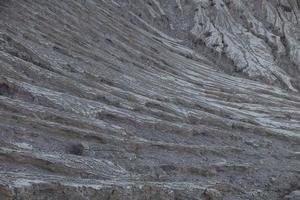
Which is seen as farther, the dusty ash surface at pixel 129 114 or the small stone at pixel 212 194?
the small stone at pixel 212 194

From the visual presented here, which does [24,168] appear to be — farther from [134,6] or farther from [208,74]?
[134,6]

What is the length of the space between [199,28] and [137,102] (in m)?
20.2

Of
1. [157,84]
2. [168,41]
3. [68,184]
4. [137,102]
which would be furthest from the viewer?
[168,41]

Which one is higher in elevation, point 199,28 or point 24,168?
point 199,28

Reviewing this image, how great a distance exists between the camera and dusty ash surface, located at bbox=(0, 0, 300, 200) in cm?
1077

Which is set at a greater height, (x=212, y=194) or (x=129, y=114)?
(x=212, y=194)

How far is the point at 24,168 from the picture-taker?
10.0 metres

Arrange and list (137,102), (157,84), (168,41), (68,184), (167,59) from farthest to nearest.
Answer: (168,41), (167,59), (157,84), (137,102), (68,184)

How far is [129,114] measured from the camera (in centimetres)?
1547

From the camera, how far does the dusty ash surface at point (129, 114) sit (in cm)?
1077

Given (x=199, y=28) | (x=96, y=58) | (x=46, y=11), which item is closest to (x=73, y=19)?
(x=46, y=11)

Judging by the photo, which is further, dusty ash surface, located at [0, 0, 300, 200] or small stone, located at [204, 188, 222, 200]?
small stone, located at [204, 188, 222, 200]

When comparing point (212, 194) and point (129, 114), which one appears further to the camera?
point (129, 114)

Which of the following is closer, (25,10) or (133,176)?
(133,176)
